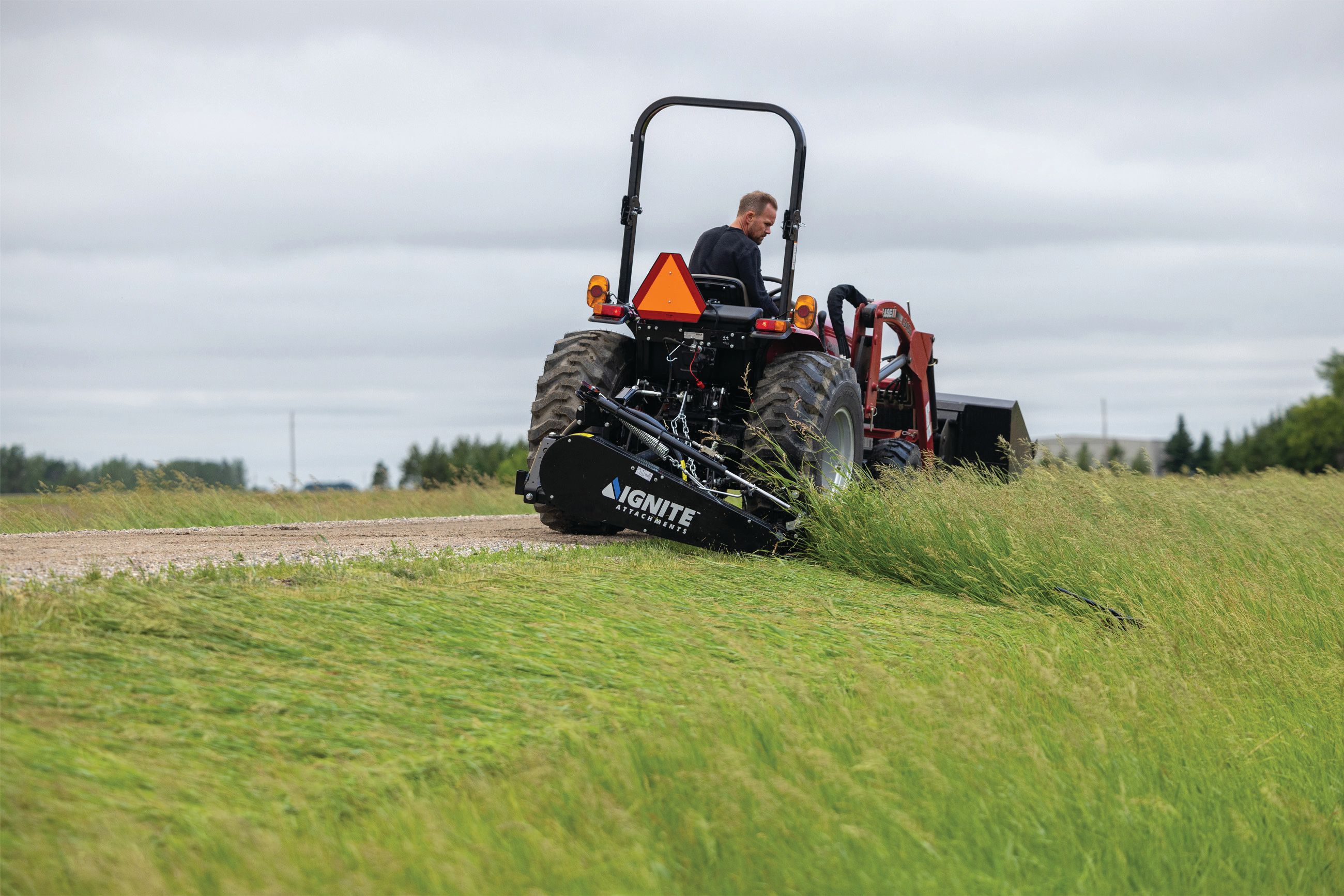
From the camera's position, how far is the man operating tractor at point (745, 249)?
898 cm

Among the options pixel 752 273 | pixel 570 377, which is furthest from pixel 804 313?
pixel 570 377

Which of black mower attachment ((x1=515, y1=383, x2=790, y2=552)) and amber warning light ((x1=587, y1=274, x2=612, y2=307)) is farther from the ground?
amber warning light ((x1=587, y1=274, x2=612, y2=307))

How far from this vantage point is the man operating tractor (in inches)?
353

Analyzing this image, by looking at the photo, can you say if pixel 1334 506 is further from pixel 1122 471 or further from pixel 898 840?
pixel 898 840

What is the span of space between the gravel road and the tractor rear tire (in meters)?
1.14

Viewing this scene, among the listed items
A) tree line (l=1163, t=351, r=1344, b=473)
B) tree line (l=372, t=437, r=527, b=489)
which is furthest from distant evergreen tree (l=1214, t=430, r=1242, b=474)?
tree line (l=372, t=437, r=527, b=489)

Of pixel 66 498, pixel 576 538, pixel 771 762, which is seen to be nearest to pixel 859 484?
pixel 576 538

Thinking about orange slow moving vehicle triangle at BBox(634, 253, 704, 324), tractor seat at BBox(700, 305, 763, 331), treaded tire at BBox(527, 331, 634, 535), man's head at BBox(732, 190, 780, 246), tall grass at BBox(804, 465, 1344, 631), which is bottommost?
tall grass at BBox(804, 465, 1344, 631)

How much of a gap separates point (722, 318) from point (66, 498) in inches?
272

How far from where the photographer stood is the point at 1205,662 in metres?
5.71

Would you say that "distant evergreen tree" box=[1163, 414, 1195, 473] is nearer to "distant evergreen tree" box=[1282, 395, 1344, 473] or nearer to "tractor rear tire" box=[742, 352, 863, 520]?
"distant evergreen tree" box=[1282, 395, 1344, 473]

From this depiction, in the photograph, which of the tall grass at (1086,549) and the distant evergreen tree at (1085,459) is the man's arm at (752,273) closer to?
the tall grass at (1086,549)

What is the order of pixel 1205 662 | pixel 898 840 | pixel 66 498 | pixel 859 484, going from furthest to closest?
pixel 66 498 → pixel 859 484 → pixel 1205 662 → pixel 898 840

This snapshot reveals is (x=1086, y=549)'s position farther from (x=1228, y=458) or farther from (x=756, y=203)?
(x=1228, y=458)
